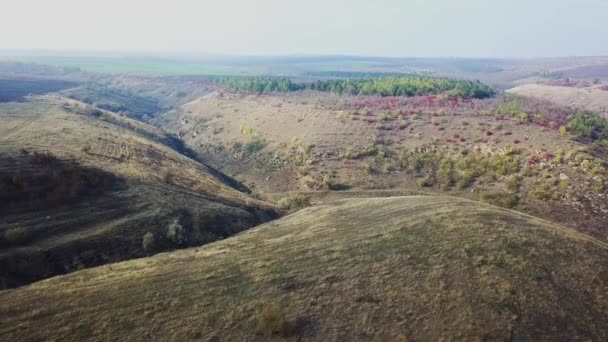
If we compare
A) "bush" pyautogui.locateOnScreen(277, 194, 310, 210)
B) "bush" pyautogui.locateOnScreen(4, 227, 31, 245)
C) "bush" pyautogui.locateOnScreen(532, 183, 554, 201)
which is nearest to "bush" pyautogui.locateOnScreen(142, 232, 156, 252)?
"bush" pyautogui.locateOnScreen(4, 227, 31, 245)

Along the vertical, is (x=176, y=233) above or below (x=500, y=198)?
above

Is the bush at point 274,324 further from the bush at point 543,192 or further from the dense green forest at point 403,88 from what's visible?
the dense green forest at point 403,88

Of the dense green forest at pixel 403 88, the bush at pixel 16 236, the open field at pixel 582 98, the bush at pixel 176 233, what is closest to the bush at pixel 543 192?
the bush at pixel 176 233

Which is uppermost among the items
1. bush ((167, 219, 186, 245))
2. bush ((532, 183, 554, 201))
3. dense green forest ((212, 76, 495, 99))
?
dense green forest ((212, 76, 495, 99))

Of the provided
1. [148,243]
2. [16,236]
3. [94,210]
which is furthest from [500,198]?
[16,236]

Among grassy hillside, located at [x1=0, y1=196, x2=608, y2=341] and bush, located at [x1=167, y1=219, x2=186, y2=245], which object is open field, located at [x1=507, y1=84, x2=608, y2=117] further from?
bush, located at [x1=167, y1=219, x2=186, y2=245]

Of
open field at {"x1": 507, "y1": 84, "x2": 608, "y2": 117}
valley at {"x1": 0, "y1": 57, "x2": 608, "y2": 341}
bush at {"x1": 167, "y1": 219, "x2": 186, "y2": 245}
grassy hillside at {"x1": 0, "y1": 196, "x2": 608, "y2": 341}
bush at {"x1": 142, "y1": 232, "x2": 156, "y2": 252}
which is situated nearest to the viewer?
grassy hillside at {"x1": 0, "y1": 196, "x2": 608, "y2": 341}

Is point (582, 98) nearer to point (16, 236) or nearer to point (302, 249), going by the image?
point (302, 249)

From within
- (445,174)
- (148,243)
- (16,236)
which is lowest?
(445,174)
